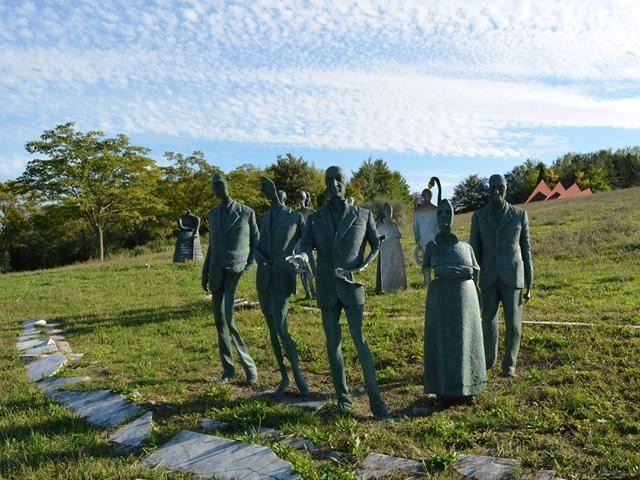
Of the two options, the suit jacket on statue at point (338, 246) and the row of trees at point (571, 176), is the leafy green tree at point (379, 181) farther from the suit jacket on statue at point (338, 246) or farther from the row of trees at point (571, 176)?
the suit jacket on statue at point (338, 246)

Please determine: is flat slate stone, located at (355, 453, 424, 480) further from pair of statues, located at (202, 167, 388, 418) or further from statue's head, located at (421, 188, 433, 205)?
statue's head, located at (421, 188, 433, 205)

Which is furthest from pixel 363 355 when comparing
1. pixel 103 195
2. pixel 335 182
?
pixel 103 195

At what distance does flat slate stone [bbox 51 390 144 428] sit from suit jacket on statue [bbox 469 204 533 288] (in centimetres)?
380

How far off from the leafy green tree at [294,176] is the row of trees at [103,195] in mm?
72

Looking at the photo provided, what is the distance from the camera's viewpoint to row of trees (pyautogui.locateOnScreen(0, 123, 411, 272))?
100ft

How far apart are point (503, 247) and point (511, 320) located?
795 mm

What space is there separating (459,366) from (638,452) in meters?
1.48

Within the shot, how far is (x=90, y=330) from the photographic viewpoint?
406 inches

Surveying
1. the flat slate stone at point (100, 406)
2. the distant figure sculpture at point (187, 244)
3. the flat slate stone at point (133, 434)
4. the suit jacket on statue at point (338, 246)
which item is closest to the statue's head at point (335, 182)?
the suit jacket on statue at point (338, 246)

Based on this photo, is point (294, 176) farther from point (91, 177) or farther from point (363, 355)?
point (363, 355)

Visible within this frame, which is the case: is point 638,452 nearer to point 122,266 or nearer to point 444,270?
point 444,270

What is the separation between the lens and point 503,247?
6.05 metres

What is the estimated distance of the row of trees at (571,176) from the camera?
180ft

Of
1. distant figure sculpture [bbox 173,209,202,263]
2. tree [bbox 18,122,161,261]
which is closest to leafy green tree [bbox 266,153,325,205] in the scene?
tree [bbox 18,122,161,261]
